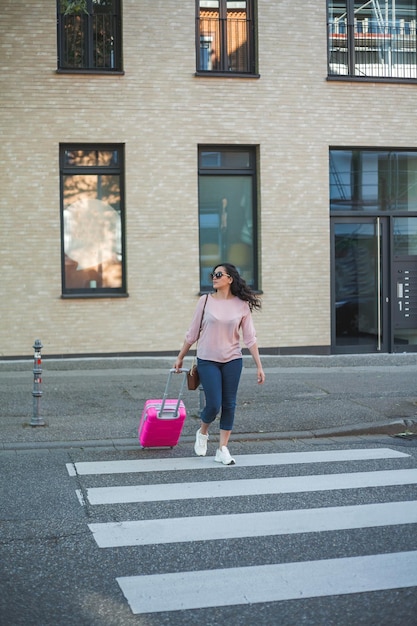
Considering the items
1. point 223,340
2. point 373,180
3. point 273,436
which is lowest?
point 273,436

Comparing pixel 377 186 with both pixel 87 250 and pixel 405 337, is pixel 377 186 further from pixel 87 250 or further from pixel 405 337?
pixel 87 250

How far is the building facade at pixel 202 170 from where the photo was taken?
53.0ft

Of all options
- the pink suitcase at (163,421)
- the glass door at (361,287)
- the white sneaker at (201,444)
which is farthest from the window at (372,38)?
the white sneaker at (201,444)

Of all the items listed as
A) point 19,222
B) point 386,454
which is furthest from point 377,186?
point 386,454

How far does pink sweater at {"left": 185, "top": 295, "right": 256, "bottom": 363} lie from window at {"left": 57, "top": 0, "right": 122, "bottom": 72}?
927 centimetres

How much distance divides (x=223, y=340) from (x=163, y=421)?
114 centimetres

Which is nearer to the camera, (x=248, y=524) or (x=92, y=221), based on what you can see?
(x=248, y=524)

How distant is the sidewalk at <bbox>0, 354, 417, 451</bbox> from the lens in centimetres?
1019

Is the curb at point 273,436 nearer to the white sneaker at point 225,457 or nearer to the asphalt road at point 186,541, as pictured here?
the asphalt road at point 186,541

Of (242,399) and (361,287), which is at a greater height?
(361,287)

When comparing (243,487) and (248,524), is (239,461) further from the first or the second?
(248,524)

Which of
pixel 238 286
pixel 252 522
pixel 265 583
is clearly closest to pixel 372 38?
pixel 238 286

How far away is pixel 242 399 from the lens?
483 inches

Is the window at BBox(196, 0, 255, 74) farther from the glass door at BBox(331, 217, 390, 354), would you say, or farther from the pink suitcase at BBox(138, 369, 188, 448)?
the pink suitcase at BBox(138, 369, 188, 448)
